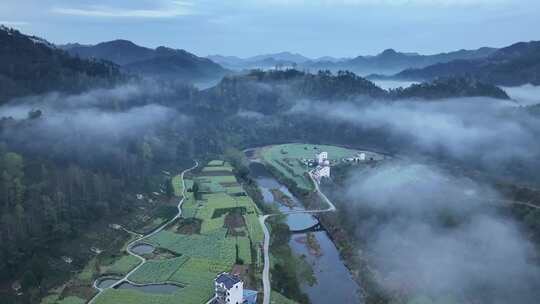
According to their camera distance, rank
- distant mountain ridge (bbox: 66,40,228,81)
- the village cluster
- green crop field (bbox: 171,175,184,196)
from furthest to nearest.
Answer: distant mountain ridge (bbox: 66,40,228,81) → the village cluster → green crop field (bbox: 171,175,184,196)

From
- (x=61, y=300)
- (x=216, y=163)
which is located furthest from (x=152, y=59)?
(x=61, y=300)

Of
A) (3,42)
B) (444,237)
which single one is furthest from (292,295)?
(3,42)

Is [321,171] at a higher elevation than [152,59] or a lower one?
lower

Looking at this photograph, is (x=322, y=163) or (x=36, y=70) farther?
(x=36, y=70)

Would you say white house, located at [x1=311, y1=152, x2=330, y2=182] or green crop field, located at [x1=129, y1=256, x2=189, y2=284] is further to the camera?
white house, located at [x1=311, y1=152, x2=330, y2=182]

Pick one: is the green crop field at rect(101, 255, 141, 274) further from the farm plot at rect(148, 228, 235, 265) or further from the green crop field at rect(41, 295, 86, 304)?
the green crop field at rect(41, 295, 86, 304)

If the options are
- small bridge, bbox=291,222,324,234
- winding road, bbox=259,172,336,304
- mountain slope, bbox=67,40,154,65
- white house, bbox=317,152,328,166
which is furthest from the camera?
mountain slope, bbox=67,40,154,65

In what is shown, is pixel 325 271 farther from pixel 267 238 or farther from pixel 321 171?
pixel 321 171

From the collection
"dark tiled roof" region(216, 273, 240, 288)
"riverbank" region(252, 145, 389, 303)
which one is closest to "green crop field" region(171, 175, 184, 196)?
"riverbank" region(252, 145, 389, 303)
